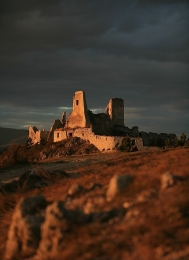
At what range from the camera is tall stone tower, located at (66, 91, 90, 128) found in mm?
57438

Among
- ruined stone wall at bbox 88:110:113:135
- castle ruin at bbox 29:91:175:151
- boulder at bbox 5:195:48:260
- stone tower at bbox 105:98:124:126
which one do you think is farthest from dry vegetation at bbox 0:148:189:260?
stone tower at bbox 105:98:124:126

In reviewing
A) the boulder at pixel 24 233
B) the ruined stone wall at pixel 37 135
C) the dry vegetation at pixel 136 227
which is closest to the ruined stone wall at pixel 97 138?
the ruined stone wall at pixel 37 135

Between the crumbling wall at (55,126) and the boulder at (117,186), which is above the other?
the crumbling wall at (55,126)

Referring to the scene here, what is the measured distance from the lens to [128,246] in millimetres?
6242

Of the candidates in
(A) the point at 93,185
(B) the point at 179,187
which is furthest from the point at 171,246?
(A) the point at 93,185

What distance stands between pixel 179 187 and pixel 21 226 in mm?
3309

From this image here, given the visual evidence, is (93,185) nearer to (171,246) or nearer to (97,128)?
(171,246)

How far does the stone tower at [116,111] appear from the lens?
201 feet

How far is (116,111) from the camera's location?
203 ft

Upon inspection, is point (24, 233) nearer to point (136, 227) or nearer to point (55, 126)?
point (136, 227)

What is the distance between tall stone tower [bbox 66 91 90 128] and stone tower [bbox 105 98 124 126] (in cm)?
522

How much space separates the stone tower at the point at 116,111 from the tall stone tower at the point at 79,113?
5.22m

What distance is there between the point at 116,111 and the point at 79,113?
6.89 m

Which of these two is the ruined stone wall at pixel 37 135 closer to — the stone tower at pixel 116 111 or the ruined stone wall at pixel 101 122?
the ruined stone wall at pixel 101 122
